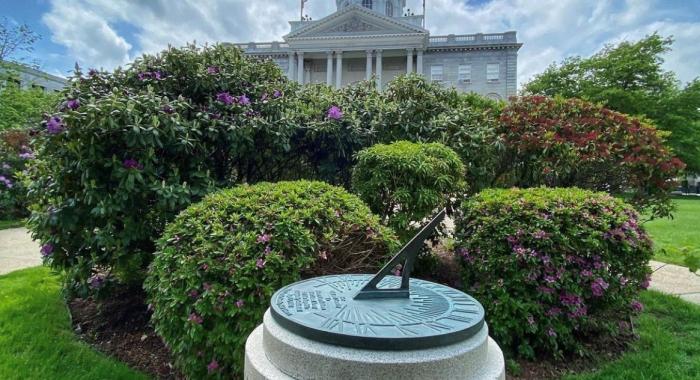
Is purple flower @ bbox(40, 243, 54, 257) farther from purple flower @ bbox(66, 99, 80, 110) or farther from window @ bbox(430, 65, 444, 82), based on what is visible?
window @ bbox(430, 65, 444, 82)

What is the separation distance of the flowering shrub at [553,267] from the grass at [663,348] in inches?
9.8

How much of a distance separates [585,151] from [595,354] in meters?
2.39

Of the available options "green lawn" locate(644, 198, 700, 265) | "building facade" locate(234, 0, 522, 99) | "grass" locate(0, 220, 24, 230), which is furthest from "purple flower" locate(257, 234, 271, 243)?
"building facade" locate(234, 0, 522, 99)

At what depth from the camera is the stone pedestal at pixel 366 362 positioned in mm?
1489

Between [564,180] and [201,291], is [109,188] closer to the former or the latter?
[201,291]

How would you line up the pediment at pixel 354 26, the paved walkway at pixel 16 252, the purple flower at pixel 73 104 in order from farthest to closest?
the pediment at pixel 354 26
the paved walkway at pixel 16 252
the purple flower at pixel 73 104

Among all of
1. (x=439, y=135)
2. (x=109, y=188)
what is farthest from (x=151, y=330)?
(x=439, y=135)

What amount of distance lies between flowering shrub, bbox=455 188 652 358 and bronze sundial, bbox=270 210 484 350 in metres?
1.01

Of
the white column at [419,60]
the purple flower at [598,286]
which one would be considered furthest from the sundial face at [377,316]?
the white column at [419,60]

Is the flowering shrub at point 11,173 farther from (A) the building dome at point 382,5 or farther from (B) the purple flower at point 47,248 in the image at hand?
(A) the building dome at point 382,5

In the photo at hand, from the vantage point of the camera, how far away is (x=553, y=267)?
293cm

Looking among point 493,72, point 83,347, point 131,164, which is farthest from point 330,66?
point 83,347

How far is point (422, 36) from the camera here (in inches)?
1463

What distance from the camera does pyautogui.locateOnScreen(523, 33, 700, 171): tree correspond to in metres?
23.6
